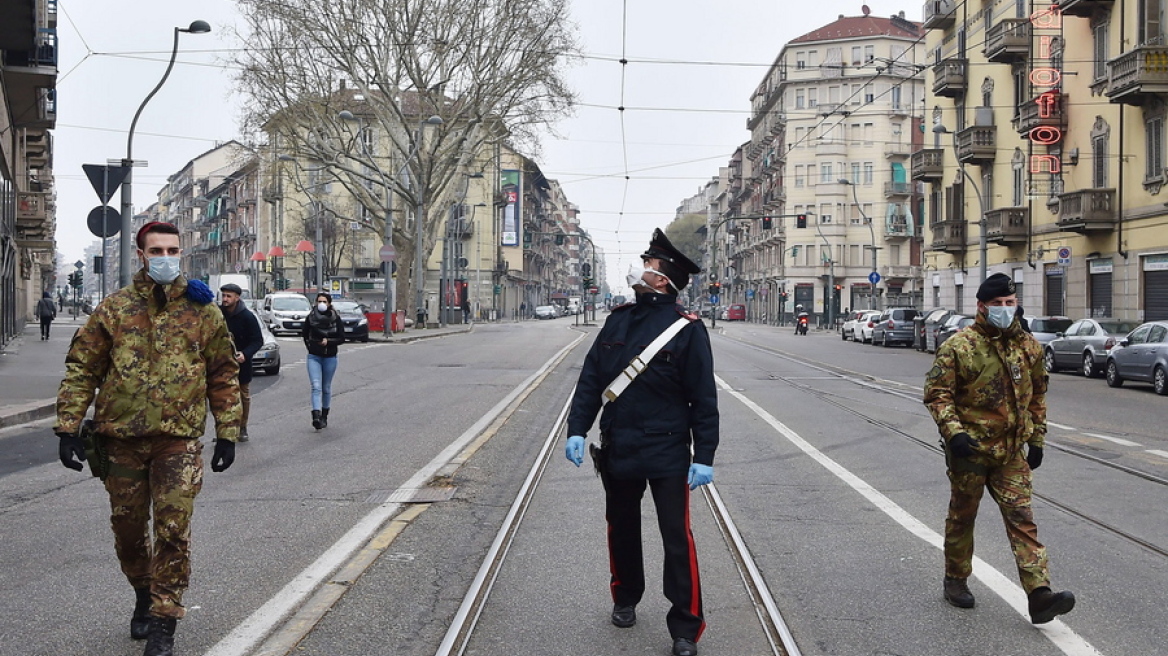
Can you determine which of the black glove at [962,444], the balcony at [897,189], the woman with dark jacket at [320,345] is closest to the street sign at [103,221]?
the woman with dark jacket at [320,345]

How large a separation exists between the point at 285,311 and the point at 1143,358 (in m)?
30.9

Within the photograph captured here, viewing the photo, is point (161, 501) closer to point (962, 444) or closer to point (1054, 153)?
point (962, 444)

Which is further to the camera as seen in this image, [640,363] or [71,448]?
[640,363]

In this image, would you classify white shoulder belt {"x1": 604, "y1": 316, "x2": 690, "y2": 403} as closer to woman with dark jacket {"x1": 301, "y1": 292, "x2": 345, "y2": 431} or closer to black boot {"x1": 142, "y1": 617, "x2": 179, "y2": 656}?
black boot {"x1": 142, "y1": 617, "x2": 179, "y2": 656}

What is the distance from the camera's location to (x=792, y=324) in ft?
292

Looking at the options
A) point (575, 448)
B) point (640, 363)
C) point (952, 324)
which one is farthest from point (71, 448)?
point (952, 324)

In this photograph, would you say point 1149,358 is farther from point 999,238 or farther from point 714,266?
point 714,266

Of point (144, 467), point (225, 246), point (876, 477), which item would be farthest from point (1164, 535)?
point (225, 246)

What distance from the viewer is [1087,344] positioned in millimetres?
26562

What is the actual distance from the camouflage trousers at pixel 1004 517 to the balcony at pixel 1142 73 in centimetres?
2895

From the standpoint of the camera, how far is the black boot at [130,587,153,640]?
4.96m

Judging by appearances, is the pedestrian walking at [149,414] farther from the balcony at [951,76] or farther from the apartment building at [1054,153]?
the balcony at [951,76]

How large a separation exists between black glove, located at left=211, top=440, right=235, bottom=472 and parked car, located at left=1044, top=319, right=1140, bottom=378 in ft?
75.8

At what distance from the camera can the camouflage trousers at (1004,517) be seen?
525cm
